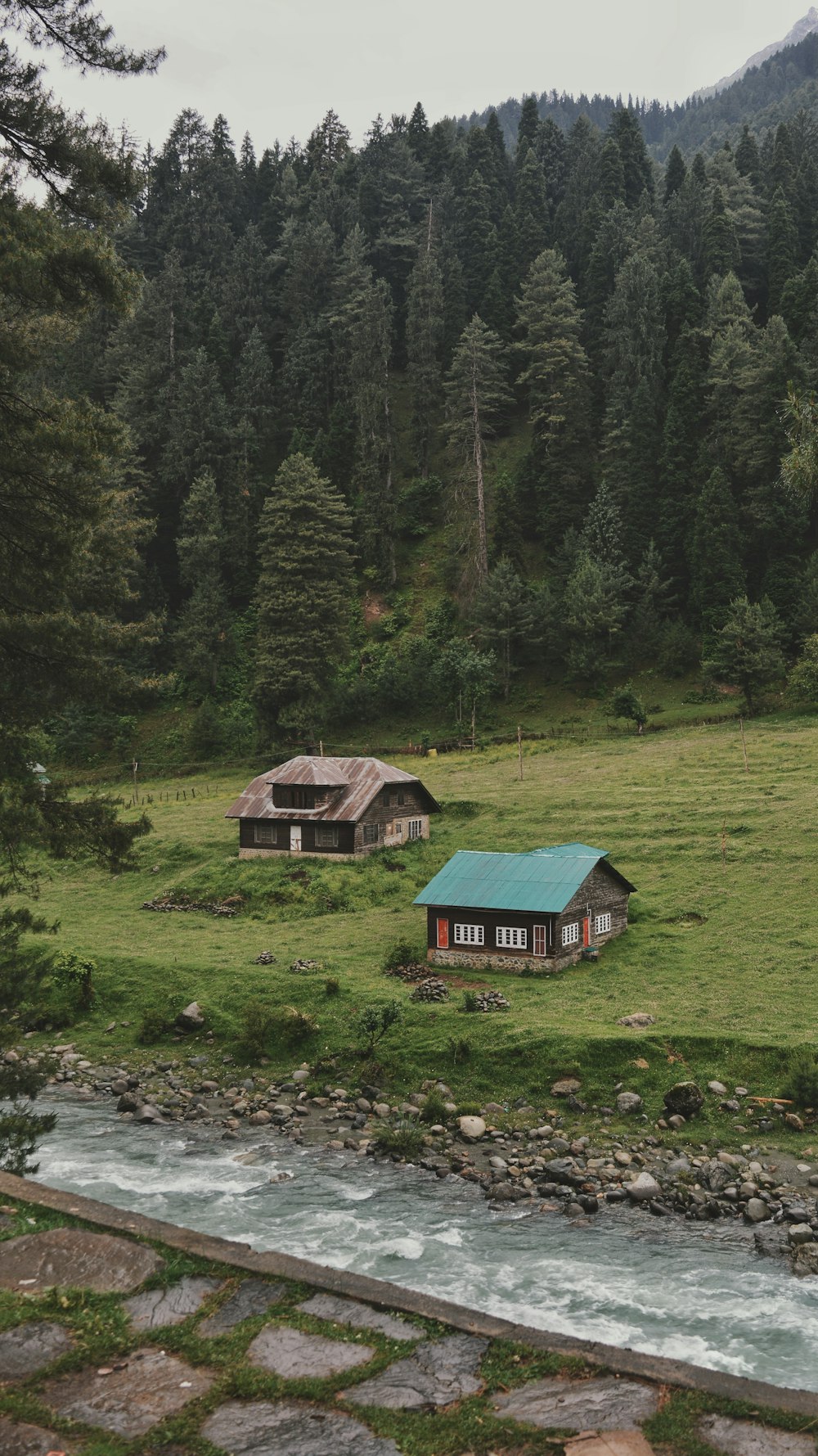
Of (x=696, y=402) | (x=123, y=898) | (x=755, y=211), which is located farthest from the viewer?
(x=755, y=211)

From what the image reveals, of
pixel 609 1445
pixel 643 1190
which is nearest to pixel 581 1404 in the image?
pixel 609 1445

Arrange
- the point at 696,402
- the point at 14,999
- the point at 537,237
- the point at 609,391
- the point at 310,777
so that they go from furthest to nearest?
the point at 537,237
the point at 609,391
the point at 696,402
the point at 310,777
the point at 14,999

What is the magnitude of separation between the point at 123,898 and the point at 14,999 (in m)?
31.9

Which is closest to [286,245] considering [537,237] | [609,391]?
[537,237]

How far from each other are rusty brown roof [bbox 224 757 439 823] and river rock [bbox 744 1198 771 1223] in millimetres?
28335

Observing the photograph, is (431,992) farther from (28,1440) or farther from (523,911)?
(28,1440)

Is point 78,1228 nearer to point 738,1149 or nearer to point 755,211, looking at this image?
point 738,1149

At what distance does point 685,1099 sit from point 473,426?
2652 inches

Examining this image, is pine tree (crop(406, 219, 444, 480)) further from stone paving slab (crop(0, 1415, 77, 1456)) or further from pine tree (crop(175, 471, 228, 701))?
stone paving slab (crop(0, 1415, 77, 1456))

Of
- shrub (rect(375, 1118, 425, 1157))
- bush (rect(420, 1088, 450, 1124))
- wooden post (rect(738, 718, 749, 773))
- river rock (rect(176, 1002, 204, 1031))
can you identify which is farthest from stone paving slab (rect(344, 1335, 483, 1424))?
wooden post (rect(738, 718, 749, 773))

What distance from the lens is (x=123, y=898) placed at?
45.2m

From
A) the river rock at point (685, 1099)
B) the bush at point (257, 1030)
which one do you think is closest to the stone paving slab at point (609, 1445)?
the river rock at point (685, 1099)

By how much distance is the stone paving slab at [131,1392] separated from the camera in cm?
1049

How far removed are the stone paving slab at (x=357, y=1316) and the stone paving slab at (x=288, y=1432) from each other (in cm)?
146
